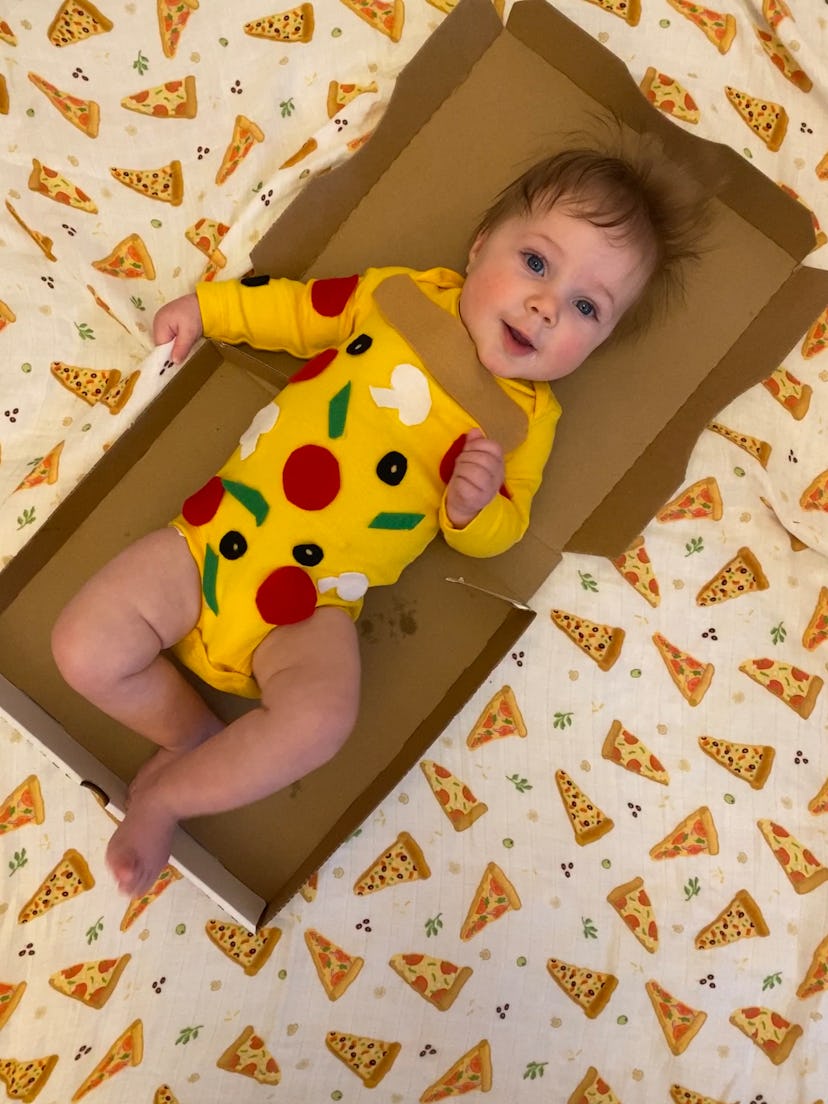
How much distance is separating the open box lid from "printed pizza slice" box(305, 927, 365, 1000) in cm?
48

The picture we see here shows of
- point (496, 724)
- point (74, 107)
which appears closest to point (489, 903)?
point (496, 724)

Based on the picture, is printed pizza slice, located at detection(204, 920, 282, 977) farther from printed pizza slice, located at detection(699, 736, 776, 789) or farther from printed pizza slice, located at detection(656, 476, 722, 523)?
printed pizza slice, located at detection(656, 476, 722, 523)

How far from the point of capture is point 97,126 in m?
1.15

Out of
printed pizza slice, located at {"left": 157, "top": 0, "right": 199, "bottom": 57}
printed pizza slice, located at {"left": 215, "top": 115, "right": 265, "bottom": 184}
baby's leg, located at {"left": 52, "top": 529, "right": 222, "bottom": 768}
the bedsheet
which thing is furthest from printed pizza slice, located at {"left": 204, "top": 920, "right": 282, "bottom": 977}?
printed pizza slice, located at {"left": 157, "top": 0, "right": 199, "bottom": 57}

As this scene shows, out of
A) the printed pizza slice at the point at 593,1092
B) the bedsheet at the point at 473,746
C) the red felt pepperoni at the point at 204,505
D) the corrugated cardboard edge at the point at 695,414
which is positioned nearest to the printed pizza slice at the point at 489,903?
the bedsheet at the point at 473,746

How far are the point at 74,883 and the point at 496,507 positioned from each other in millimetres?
647

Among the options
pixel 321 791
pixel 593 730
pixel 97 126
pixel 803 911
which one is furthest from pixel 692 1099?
pixel 97 126

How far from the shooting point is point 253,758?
95 centimetres

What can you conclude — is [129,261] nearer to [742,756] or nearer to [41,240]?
[41,240]

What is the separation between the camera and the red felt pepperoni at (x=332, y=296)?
43.2 inches

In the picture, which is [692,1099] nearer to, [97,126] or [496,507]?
[496,507]

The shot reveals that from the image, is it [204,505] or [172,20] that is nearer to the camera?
[204,505]

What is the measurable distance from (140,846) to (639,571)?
2.22 ft

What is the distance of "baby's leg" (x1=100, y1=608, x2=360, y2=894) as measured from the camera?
3.10ft
